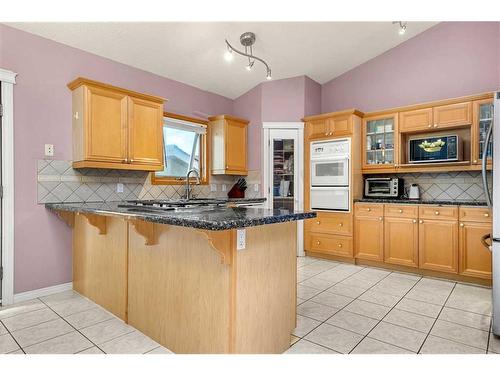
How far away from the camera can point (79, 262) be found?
314 centimetres

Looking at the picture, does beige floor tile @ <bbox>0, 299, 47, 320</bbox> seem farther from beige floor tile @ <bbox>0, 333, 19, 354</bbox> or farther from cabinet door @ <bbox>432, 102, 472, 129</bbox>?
cabinet door @ <bbox>432, 102, 472, 129</bbox>

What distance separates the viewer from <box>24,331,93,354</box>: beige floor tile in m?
2.03

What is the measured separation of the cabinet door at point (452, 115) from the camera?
3.63 metres

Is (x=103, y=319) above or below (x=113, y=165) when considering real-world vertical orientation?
below

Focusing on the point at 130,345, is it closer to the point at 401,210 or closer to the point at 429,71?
the point at 401,210

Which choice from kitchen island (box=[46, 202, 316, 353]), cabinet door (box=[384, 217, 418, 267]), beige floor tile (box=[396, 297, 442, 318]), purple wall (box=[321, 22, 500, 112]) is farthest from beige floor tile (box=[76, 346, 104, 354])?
purple wall (box=[321, 22, 500, 112])

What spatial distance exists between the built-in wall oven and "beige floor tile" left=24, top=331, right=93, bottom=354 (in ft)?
11.3

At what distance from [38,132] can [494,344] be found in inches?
166

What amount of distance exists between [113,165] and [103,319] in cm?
150

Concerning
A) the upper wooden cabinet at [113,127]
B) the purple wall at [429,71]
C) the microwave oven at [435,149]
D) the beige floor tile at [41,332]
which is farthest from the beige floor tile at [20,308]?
the purple wall at [429,71]

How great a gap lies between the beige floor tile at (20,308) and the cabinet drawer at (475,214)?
4.43m

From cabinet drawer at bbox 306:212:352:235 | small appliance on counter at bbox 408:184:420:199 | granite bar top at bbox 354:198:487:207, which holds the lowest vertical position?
cabinet drawer at bbox 306:212:352:235
